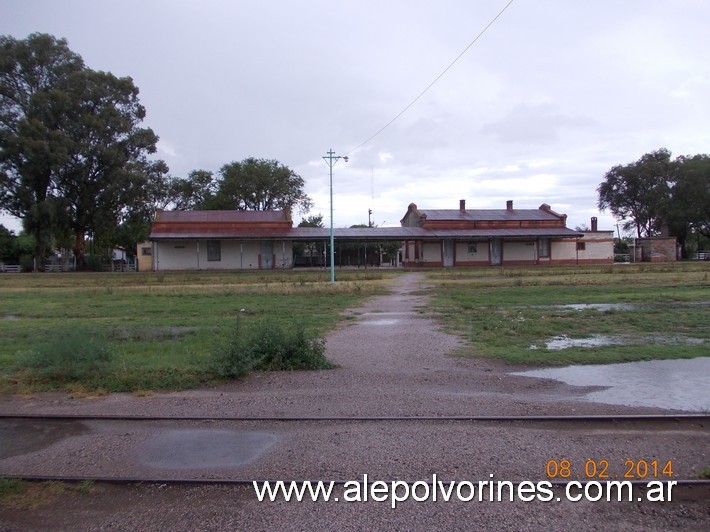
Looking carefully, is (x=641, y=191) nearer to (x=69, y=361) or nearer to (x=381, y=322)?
(x=381, y=322)

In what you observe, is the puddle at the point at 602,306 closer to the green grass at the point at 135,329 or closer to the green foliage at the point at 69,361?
the green grass at the point at 135,329

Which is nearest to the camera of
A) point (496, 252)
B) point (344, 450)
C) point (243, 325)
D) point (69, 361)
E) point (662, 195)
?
point (344, 450)

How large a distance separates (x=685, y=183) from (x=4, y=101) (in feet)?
276

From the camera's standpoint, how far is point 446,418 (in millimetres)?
6332

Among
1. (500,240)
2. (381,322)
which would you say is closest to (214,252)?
(500,240)

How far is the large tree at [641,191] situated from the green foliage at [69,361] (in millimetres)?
81865

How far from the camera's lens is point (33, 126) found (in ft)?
169

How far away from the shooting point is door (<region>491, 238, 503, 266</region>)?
59.0 metres

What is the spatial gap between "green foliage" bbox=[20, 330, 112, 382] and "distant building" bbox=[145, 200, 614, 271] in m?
41.9

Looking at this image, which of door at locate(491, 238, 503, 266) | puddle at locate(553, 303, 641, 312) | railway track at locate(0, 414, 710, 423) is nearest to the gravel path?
railway track at locate(0, 414, 710, 423)

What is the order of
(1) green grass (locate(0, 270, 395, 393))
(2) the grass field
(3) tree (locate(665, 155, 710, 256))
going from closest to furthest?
(1) green grass (locate(0, 270, 395, 393)), (2) the grass field, (3) tree (locate(665, 155, 710, 256))

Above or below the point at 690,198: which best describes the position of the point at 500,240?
below

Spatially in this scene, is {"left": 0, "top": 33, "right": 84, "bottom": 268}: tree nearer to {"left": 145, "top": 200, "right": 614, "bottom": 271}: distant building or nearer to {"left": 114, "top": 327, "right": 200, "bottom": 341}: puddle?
{"left": 145, "top": 200, "right": 614, "bottom": 271}: distant building

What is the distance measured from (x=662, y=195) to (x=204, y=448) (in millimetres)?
85608
